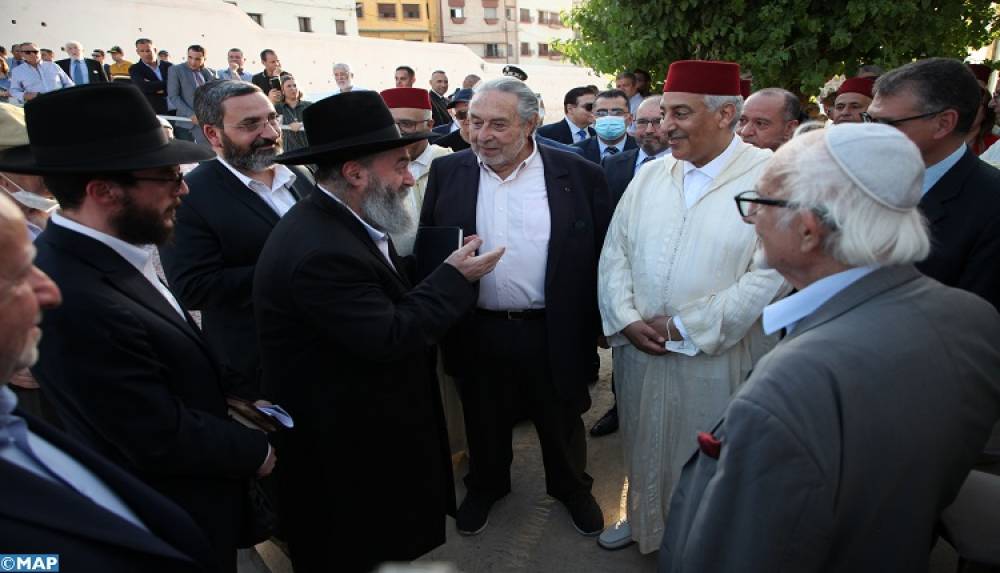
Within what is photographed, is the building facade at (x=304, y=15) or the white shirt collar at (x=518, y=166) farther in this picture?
the building facade at (x=304, y=15)

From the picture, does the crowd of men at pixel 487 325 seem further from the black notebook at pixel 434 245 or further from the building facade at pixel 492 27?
the building facade at pixel 492 27

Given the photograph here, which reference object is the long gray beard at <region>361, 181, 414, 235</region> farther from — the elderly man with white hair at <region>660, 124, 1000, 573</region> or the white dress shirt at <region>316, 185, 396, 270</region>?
the elderly man with white hair at <region>660, 124, 1000, 573</region>

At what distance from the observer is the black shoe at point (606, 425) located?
415 centimetres

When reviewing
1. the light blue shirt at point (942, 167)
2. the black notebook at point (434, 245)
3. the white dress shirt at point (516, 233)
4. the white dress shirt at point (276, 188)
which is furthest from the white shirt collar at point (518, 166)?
the light blue shirt at point (942, 167)

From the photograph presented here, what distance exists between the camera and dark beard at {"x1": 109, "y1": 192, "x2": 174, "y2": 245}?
1846mm

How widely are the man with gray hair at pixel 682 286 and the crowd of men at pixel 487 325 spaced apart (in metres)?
0.01

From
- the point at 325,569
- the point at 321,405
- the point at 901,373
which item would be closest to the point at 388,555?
the point at 325,569

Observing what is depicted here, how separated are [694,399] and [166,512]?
83.3 inches

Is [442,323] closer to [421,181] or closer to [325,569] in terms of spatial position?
[325,569]

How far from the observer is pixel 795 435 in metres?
1.19

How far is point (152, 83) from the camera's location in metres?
12.6

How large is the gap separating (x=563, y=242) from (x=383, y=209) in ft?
3.22

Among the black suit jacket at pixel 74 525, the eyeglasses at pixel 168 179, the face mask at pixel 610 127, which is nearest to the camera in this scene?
the black suit jacket at pixel 74 525

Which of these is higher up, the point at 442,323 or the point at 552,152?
the point at 552,152
